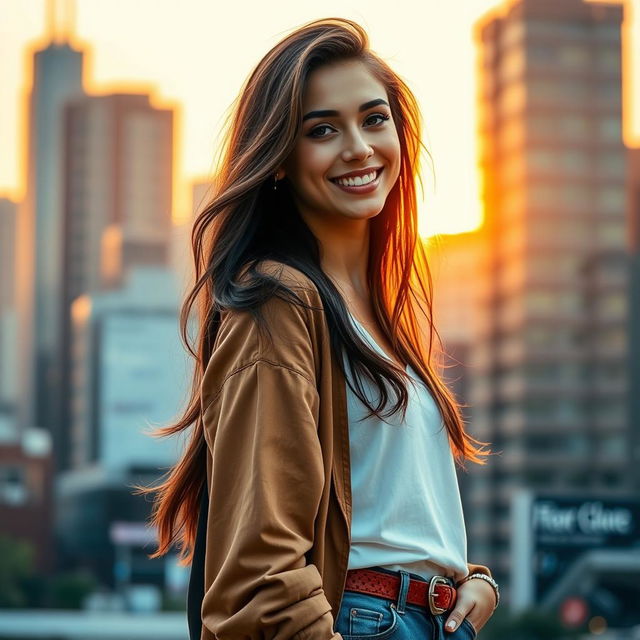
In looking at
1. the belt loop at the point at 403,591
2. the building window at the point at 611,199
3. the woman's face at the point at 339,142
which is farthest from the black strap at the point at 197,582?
the building window at the point at 611,199

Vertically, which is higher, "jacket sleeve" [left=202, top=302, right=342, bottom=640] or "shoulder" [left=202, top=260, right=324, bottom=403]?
"shoulder" [left=202, top=260, right=324, bottom=403]

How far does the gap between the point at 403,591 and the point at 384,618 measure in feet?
0.16

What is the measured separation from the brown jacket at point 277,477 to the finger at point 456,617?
21 cm

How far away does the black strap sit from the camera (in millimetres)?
1939

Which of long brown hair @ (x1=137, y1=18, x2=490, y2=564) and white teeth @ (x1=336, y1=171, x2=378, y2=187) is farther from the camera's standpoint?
white teeth @ (x1=336, y1=171, x2=378, y2=187)

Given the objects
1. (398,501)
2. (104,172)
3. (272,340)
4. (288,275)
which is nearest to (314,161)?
(288,275)

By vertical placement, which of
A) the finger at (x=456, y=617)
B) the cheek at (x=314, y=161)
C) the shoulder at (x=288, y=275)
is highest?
the cheek at (x=314, y=161)

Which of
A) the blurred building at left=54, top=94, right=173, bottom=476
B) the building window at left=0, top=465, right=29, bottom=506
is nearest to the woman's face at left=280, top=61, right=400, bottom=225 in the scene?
the building window at left=0, top=465, right=29, bottom=506

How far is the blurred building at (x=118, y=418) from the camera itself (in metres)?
77.8

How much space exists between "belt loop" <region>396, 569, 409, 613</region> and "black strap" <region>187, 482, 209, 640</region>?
0.80ft

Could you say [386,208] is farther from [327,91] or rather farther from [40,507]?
[40,507]

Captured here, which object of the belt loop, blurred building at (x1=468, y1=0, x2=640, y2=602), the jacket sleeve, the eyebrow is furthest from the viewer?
blurred building at (x1=468, y1=0, x2=640, y2=602)

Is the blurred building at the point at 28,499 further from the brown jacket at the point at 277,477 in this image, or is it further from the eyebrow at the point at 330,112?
the brown jacket at the point at 277,477

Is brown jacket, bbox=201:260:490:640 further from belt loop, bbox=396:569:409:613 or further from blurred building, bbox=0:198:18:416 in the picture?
blurred building, bbox=0:198:18:416
